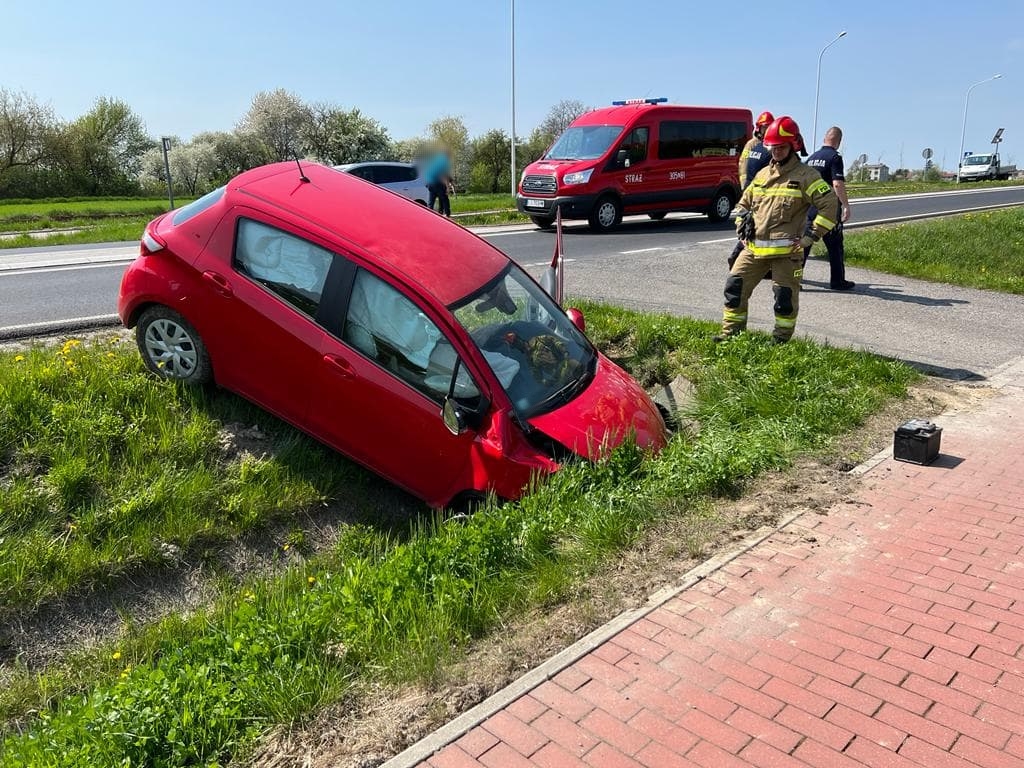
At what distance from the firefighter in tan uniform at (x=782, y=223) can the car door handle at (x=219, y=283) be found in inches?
173

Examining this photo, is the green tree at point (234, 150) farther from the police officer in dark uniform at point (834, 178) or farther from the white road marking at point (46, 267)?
the police officer in dark uniform at point (834, 178)

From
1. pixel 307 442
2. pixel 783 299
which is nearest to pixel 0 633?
pixel 307 442

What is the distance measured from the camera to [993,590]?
361 cm

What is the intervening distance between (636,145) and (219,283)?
1476 cm

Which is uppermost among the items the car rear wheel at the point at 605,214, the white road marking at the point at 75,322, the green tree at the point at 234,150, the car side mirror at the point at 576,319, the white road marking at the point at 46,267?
the green tree at the point at 234,150

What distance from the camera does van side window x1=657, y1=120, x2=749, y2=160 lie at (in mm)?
19163

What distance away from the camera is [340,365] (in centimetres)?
524

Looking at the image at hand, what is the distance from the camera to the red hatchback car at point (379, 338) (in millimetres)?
5066

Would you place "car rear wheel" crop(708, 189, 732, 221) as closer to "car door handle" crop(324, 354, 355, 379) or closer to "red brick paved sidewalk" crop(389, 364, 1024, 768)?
"car door handle" crop(324, 354, 355, 379)

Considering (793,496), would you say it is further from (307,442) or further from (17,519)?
(17,519)

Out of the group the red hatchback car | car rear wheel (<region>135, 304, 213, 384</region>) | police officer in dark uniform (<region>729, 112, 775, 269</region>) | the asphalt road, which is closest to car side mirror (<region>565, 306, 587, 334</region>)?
the red hatchback car

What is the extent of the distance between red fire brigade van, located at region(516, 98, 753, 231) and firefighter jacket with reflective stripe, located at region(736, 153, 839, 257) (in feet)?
35.3

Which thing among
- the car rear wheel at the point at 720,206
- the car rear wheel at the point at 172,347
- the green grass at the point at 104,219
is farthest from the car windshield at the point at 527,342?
the car rear wheel at the point at 720,206

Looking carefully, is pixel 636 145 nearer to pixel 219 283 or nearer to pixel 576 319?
pixel 576 319
